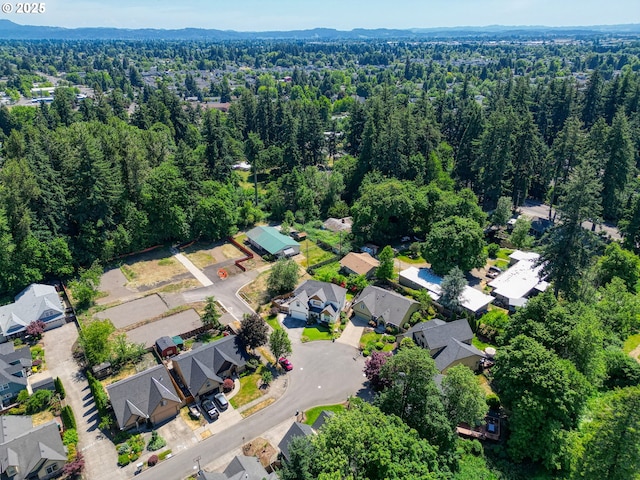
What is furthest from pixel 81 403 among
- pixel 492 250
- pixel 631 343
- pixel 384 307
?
pixel 492 250

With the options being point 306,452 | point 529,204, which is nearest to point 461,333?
point 306,452

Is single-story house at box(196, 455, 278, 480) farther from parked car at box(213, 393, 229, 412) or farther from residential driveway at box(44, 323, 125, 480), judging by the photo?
residential driveway at box(44, 323, 125, 480)

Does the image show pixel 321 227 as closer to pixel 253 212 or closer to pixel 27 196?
pixel 253 212

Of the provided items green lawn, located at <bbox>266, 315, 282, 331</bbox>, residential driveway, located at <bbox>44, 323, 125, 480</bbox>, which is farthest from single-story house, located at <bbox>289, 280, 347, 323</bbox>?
residential driveway, located at <bbox>44, 323, 125, 480</bbox>

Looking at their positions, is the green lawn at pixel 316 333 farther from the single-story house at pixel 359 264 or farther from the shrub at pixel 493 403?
the shrub at pixel 493 403

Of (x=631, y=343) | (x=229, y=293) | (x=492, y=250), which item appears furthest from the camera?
(x=492, y=250)

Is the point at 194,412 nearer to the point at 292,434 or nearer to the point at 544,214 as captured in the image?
the point at 292,434
